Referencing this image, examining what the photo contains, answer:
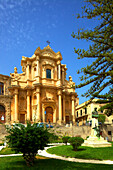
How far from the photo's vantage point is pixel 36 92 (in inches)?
1476

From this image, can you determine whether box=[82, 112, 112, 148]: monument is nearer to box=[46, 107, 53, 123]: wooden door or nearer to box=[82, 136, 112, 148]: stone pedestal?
box=[82, 136, 112, 148]: stone pedestal

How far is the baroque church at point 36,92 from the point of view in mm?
37875

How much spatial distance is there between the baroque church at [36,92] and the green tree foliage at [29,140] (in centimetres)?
2538

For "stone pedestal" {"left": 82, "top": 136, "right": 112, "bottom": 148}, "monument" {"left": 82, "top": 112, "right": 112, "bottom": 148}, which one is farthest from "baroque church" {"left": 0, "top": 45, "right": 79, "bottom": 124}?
"stone pedestal" {"left": 82, "top": 136, "right": 112, "bottom": 148}

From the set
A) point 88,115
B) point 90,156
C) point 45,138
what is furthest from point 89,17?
point 88,115

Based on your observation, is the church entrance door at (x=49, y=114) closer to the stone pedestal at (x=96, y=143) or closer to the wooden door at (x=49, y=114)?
the wooden door at (x=49, y=114)

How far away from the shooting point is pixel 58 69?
136 ft

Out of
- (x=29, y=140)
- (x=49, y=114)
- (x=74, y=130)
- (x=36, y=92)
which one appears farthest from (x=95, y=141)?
(x=49, y=114)

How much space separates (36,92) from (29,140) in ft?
89.4

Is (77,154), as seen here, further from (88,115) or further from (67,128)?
(88,115)

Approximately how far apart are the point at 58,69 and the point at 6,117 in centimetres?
1524

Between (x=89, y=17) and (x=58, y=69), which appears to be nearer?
(x=89, y=17)

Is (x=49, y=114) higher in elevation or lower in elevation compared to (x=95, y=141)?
higher

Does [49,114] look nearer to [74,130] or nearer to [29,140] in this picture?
[74,130]
